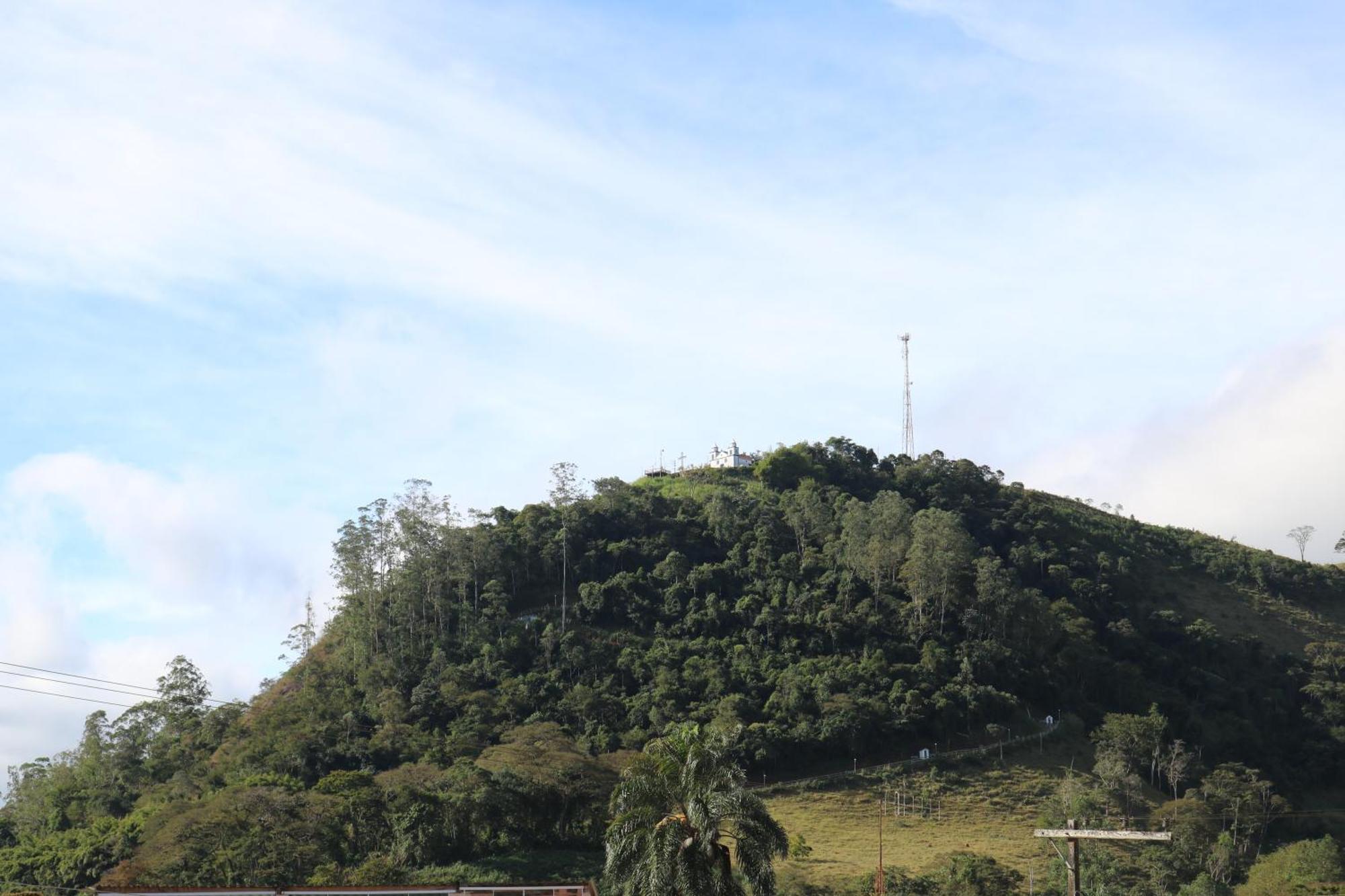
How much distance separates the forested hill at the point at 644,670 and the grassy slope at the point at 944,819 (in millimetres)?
3554

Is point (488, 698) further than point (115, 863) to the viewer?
Yes

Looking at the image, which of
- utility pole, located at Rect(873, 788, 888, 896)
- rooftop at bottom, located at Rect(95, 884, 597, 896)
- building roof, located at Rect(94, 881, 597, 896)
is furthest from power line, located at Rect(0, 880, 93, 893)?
utility pole, located at Rect(873, 788, 888, 896)

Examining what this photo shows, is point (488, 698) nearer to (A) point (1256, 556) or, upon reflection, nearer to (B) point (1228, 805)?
(B) point (1228, 805)

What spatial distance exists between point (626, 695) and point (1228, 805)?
1377 inches

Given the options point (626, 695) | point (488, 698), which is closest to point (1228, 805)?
point (626, 695)

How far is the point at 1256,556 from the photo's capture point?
118 m

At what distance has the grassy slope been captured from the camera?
64062 millimetres

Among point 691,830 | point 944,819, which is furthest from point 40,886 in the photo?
point 944,819

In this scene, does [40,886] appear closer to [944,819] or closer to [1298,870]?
[944,819]

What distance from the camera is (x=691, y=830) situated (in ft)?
112

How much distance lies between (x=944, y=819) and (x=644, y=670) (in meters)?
22.7

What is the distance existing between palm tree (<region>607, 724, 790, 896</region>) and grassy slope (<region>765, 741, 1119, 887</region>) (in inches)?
1027

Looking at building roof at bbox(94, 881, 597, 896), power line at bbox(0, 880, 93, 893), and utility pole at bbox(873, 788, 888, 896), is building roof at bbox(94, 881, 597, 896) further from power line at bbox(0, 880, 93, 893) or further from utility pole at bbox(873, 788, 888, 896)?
power line at bbox(0, 880, 93, 893)

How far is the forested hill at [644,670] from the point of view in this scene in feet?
221
